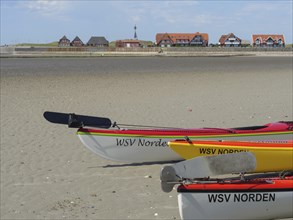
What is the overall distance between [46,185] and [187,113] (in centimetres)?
678

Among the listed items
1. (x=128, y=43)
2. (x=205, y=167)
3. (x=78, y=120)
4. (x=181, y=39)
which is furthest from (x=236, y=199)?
(x=128, y=43)

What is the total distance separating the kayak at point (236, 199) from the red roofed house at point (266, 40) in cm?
12756

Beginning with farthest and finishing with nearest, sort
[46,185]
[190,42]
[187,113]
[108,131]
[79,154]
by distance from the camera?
[190,42] → [187,113] → [79,154] → [108,131] → [46,185]

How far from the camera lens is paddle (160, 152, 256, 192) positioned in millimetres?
4852

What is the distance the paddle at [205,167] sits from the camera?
4.85 meters

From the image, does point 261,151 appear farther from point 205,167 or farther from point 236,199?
point 205,167

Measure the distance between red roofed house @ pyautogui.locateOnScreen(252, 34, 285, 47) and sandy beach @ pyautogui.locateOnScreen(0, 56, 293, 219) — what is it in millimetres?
111582

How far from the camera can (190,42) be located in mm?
126312

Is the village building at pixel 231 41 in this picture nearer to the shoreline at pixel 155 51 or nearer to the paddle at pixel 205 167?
the shoreline at pixel 155 51

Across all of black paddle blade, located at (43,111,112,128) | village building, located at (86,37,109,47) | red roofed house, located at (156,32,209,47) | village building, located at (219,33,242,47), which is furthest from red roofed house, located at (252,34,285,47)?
black paddle blade, located at (43,111,112,128)

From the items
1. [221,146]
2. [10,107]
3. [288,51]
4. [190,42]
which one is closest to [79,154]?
[221,146]

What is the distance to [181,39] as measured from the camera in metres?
126

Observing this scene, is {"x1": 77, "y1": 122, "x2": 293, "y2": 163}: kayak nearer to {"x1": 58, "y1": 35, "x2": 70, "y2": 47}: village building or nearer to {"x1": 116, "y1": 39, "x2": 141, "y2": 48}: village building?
{"x1": 116, "y1": 39, "x2": 141, "y2": 48}: village building

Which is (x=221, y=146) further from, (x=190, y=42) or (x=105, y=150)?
(x=190, y=42)
